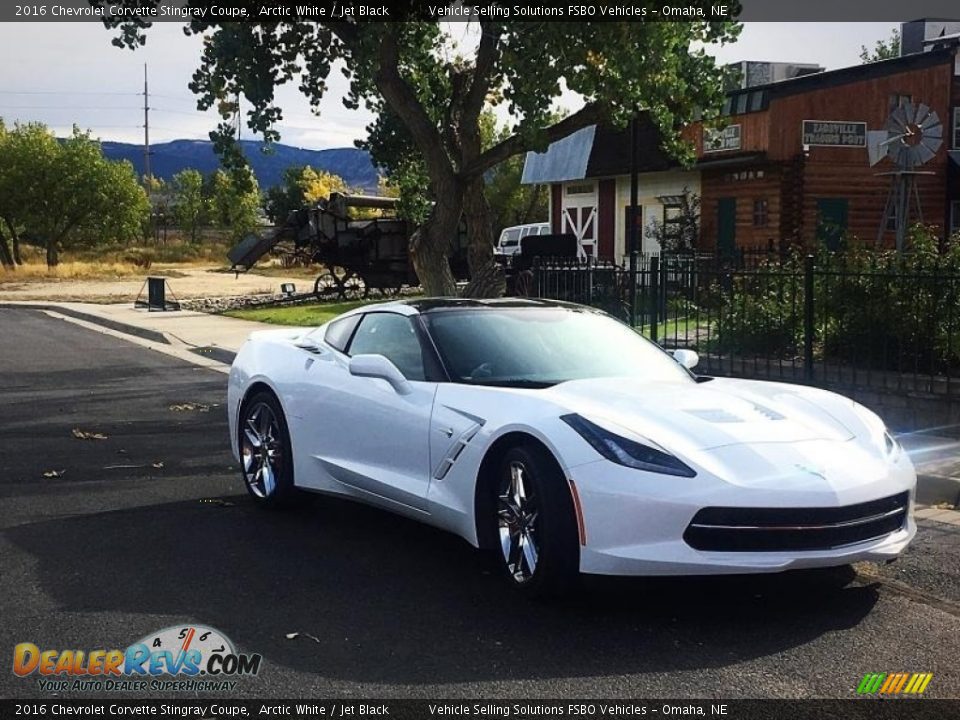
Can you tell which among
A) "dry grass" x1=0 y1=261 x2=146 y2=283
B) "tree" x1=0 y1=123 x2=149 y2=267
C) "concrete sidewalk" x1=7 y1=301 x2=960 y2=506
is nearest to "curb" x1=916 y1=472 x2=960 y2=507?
"concrete sidewalk" x1=7 y1=301 x2=960 y2=506

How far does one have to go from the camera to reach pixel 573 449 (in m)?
5.10

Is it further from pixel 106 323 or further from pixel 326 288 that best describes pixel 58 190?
pixel 106 323

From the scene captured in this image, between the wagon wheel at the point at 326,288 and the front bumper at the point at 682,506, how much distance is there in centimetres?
3092

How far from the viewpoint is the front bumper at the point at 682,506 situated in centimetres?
484

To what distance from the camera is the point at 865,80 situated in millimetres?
28875

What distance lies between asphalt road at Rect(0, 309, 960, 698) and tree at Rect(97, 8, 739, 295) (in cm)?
959

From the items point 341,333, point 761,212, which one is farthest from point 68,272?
point 341,333

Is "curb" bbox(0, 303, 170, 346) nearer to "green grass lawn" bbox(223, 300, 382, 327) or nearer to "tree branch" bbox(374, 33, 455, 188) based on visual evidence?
"green grass lawn" bbox(223, 300, 382, 327)

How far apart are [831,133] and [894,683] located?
2588 cm

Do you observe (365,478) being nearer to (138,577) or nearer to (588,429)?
(138,577)

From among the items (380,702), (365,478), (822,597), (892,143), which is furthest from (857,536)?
(892,143)

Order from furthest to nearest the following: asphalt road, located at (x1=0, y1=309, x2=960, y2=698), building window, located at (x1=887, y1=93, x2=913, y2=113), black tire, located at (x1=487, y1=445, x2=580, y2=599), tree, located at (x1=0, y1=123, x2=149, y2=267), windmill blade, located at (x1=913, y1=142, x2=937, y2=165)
→ tree, located at (x1=0, y1=123, x2=149, y2=267), building window, located at (x1=887, y1=93, x2=913, y2=113), windmill blade, located at (x1=913, y1=142, x2=937, y2=165), black tire, located at (x1=487, y1=445, x2=580, y2=599), asphalt road, located at (x1=0, y1=309, x2=960, y2=698)

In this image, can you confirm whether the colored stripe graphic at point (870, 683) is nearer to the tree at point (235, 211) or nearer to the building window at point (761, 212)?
the building window at point (761, 212)

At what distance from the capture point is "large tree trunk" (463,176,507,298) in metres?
19.2
